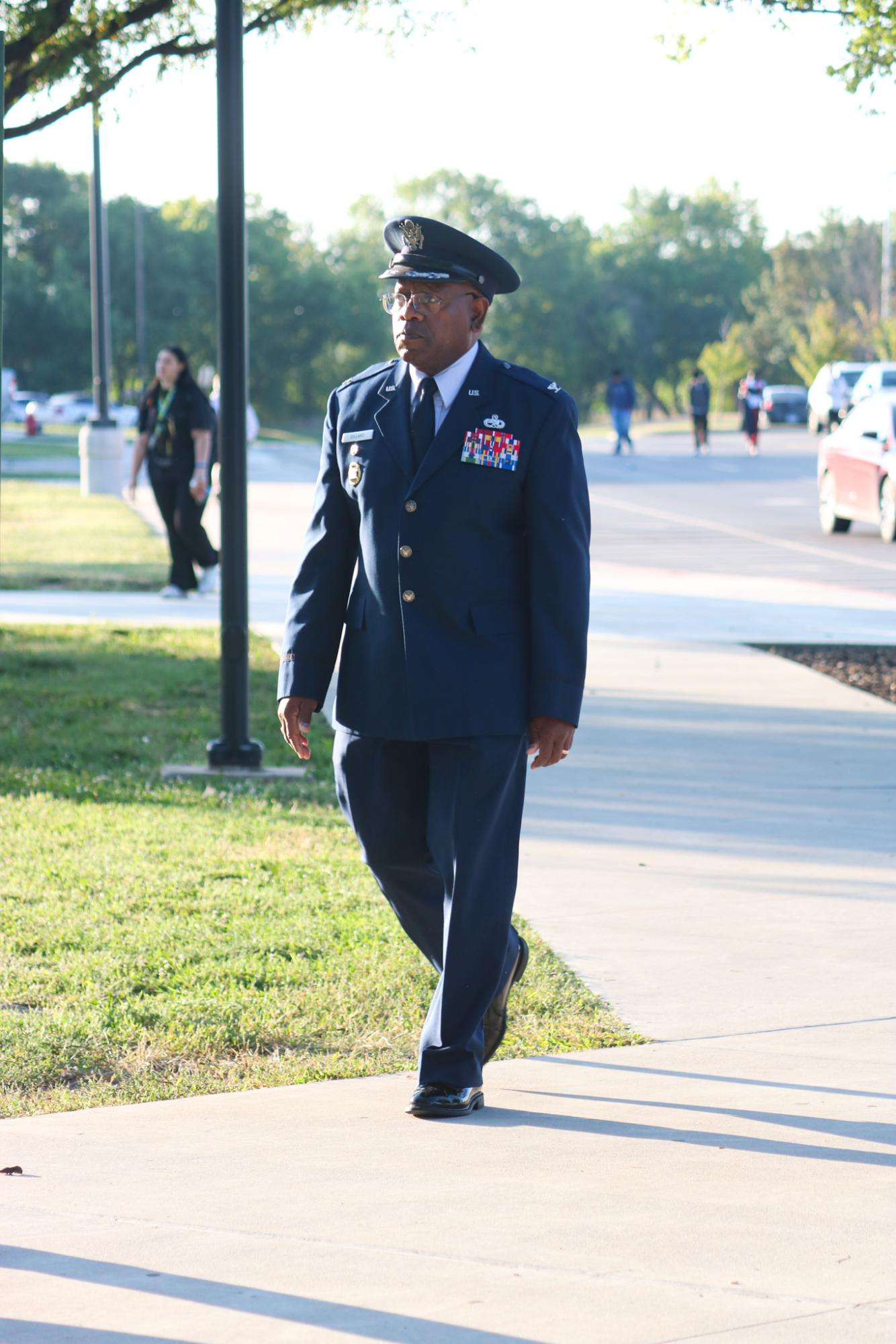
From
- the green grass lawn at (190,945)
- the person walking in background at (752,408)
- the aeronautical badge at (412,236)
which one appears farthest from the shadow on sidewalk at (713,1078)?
the person walking in background at (752,408)

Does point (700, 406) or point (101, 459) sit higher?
point (700, 406)

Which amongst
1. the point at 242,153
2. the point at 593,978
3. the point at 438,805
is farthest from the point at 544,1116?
the point at 242,153

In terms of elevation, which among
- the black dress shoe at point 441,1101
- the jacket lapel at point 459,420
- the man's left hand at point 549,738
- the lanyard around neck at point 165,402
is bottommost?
the black dress shoe at point 441,1101

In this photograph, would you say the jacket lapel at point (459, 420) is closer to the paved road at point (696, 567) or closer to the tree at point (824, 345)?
the paved road at point (696, 567)

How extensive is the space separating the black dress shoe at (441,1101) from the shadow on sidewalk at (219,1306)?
→ 76cm

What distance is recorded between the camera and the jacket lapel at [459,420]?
13.5ft

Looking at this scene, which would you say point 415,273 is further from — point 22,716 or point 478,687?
point 22,716

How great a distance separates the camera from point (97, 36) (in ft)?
36.6

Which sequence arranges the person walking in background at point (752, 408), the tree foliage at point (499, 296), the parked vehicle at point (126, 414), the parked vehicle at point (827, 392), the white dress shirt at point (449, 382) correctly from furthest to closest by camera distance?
1. the tree foliage at point (499, 296)
2. the parked vehicle at point (126, 414)
3. the parked vehicle at point (827, 392)
4. the person walking in background at point (752, 408)
5. the white dress shirt at point (449, 382)

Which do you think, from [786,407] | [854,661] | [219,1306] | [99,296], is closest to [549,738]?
[219,1306]

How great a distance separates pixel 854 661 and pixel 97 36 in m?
5.91

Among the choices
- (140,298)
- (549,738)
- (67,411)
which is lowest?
(549,738)

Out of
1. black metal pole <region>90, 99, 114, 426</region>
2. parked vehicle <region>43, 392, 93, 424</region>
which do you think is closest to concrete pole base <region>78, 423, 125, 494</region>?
black metal pole <region>90, 99, 114, 426</region>

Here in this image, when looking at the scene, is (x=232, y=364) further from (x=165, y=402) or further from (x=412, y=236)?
(x=165, y=402)
